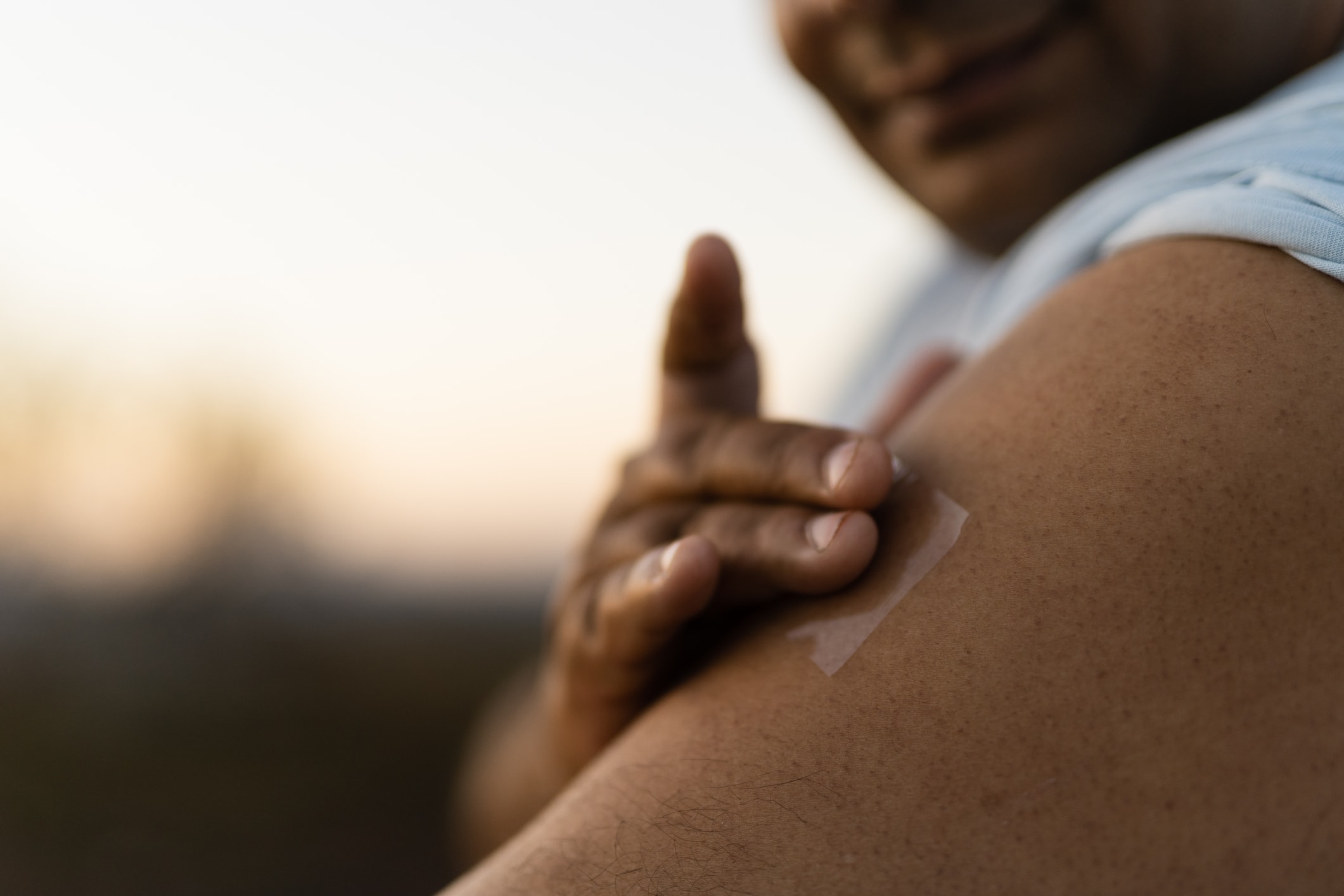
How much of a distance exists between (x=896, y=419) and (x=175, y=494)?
1010cm

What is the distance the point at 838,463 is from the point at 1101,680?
302 millimetres

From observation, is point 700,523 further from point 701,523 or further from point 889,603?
point 889,603

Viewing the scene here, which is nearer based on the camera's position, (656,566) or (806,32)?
(656,566)

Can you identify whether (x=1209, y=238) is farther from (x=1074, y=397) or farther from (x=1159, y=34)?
(x=1159, y=34)

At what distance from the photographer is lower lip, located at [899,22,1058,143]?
1.33 meters

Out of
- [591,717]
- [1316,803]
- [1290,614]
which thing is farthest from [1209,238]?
[591,717]

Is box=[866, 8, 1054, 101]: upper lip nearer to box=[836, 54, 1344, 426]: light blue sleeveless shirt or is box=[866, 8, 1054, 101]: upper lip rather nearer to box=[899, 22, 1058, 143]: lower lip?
box=[899, 22, 1058, 143]: lower lip

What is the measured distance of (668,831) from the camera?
0.67 meters

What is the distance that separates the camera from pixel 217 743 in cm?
639

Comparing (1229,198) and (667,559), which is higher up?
(1229,198)

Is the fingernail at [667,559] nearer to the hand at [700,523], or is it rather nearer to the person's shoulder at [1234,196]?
the hand at [700,523]

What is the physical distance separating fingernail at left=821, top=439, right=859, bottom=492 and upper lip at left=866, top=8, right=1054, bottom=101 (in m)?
0.84

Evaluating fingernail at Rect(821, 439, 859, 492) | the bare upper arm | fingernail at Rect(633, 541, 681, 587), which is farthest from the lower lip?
fingernail at Rect(633, 541, 681, 587)

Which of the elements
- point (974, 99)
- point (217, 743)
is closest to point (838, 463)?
point (974, 99)
